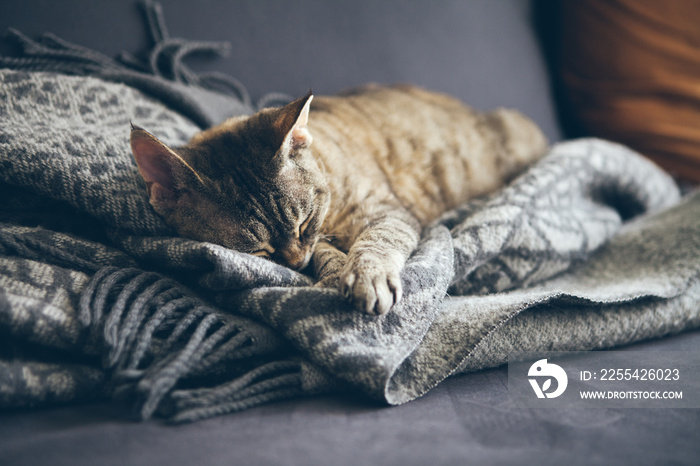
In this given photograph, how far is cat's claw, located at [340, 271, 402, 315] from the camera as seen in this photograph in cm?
70

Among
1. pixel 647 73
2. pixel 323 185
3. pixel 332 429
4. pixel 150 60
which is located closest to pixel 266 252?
pixel 323 185

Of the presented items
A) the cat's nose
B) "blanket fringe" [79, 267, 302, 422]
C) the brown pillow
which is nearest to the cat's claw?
"blanket fringe" [79, 267, 302, 422]

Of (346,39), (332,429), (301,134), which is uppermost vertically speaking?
(346,39)

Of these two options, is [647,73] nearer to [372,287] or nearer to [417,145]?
[417,145]

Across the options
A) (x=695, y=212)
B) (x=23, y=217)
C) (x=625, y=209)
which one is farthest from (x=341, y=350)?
(x=625, y=209)

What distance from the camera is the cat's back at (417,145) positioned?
122cm

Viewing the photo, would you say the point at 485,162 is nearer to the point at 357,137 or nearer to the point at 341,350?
the point at 357,137

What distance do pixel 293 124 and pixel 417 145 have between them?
0.63 m

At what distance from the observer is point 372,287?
2.32 feet

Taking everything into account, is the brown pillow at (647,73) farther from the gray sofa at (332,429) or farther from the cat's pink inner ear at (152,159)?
the cat's pink inner ear at (152,159)

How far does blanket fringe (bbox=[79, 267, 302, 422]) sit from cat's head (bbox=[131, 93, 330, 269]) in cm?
20

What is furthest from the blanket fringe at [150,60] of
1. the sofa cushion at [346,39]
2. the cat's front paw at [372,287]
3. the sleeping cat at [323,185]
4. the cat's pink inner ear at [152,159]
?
the cat's front paw at [372,287]

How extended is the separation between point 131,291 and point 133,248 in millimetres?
139

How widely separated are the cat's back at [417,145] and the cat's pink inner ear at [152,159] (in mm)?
376
